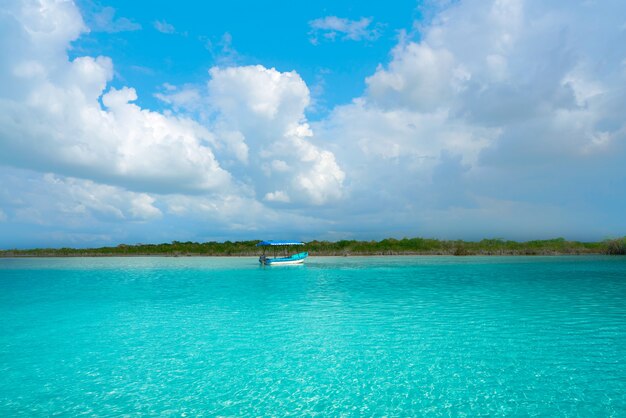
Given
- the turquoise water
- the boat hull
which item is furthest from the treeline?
the turquoise water

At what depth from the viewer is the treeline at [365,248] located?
380ft

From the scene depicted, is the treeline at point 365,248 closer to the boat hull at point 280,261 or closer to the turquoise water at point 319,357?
the boat hull at point 280,261

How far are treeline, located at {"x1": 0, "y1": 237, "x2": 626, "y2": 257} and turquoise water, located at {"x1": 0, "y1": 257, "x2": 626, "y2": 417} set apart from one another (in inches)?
3813

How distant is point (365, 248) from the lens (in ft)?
447

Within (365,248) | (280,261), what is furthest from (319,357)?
(365,248)

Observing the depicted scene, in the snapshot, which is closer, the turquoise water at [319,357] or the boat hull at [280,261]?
the turquoise water at [319,357]

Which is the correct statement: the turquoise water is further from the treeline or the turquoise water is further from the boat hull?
the treeline

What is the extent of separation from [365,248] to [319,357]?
123 meters

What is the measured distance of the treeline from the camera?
11569cm

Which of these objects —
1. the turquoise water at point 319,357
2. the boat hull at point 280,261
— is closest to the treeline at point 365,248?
the boat hull at point 280,261

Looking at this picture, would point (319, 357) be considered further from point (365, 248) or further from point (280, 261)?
point (365, 248)

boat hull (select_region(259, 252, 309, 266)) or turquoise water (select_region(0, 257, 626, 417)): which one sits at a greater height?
boat hull (select_region(259, 252, 309, 266))

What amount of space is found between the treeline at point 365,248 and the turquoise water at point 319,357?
9686 centimetres

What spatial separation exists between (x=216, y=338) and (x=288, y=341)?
3203mm
